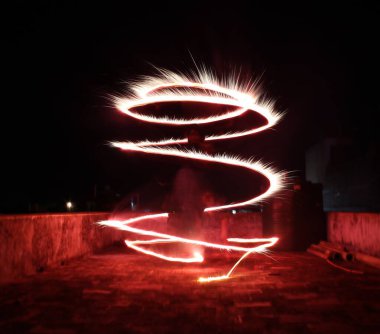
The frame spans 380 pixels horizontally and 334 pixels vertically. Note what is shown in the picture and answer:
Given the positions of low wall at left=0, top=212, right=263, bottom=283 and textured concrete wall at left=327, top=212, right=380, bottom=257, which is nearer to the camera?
low wall at left=0, top=212, right=263, bottom=283

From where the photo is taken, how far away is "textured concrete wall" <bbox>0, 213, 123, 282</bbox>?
7004 millimetres

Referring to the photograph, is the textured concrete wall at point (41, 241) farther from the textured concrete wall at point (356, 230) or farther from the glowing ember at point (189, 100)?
the textured concrete wall at point (356, 230)

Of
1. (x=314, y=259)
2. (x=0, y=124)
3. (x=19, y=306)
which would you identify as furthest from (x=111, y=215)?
(x=0, y=124)

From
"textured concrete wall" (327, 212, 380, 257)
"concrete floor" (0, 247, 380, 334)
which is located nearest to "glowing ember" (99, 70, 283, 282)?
"concrete floor" (0, 247, 380, 334)

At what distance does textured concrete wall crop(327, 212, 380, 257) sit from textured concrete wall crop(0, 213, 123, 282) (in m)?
6.74

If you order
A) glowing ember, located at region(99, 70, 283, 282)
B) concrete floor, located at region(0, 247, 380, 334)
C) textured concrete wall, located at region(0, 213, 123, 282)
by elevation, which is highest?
glowing ember, located at region(99, 70, 283, 282)

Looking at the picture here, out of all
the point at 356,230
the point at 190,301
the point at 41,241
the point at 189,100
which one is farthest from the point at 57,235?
the point at 356,230

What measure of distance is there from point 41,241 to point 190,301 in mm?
4143

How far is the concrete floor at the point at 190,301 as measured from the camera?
4.29m

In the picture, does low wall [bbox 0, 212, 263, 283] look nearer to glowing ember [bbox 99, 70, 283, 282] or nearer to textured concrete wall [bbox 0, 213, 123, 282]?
textured concrete wall [bbox 0, 213, 123, 282]

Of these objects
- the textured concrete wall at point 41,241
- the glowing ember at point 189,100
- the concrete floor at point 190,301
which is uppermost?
the glowing ember at point 189,100

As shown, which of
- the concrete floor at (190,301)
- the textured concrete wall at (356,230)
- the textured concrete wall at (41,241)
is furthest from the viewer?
the textured concrete wall at (356,230)

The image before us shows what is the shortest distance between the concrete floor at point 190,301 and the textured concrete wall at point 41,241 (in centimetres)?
36

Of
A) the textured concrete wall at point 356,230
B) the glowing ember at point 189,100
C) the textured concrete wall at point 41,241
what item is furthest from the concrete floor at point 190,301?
the textured concrete wall at point 356,230
